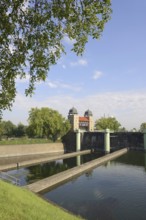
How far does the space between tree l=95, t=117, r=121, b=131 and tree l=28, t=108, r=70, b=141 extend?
38.9 m

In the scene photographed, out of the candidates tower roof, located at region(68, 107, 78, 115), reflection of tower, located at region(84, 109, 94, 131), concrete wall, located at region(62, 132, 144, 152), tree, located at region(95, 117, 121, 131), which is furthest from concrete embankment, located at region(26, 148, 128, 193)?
reflection of tower, located at region(84, 109, 94, 131)

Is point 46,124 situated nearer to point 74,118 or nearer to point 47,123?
point 47,123

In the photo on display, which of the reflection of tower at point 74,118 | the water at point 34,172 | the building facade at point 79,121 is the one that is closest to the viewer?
the water at point 34,172

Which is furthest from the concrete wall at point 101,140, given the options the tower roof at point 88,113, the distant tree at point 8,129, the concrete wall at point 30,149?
the tower roof at point 88,113

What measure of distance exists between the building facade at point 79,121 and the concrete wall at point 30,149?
5875 cm

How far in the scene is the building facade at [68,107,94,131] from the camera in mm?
153875

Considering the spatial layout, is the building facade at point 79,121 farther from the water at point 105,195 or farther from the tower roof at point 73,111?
the water at point 105,195

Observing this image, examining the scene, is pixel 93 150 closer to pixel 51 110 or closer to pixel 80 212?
pixel 51 110

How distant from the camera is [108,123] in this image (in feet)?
447

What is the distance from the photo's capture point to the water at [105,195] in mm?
26837

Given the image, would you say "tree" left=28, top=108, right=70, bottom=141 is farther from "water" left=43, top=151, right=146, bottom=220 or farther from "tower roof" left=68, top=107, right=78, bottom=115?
"tower roof" left=68, top=107, right=78, bottom=115

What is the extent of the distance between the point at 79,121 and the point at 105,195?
408ft

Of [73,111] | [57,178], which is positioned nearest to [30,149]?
[57,178]

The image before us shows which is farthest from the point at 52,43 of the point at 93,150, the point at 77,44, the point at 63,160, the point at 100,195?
the point at 93,150
